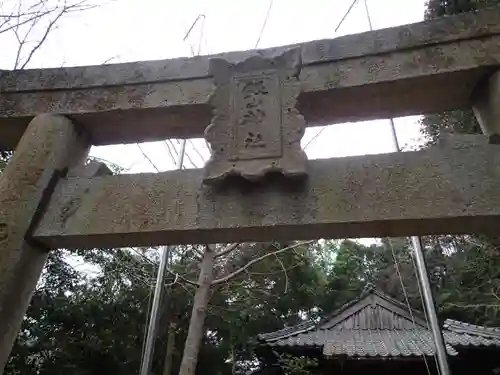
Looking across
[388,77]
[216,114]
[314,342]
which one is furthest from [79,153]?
[314,342]

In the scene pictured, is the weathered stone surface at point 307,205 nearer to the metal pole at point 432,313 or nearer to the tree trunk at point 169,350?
the metal pole at point 432,313

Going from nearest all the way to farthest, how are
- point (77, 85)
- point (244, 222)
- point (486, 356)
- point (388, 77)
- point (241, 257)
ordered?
point (244, 222), point (388, 77), point (77, 85), point (486, 356), point (241, 257)

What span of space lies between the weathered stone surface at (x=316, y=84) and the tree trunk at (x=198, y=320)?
327cm

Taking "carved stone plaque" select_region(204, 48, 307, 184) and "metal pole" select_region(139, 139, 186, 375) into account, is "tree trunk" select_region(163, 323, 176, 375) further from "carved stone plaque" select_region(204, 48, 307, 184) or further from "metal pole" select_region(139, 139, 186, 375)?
"carved stone plaque" select_region(204, 48, 307, 184)

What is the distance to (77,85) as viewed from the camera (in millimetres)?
2764

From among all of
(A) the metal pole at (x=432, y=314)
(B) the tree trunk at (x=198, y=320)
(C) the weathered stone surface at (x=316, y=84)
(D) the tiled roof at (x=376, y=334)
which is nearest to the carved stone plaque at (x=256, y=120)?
(C) the weathered stone surface at (x=316, y=84)

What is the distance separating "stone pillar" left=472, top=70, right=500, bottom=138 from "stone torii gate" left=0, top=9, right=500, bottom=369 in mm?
10

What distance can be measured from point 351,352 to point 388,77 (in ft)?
19.5

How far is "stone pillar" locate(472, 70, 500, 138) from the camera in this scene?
2176mm

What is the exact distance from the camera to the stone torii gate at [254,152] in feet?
6.66

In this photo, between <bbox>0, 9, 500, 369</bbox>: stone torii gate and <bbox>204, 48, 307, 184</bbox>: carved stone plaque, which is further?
<bbox>204, 48, 307, 184</bbox>: carved stone plaque

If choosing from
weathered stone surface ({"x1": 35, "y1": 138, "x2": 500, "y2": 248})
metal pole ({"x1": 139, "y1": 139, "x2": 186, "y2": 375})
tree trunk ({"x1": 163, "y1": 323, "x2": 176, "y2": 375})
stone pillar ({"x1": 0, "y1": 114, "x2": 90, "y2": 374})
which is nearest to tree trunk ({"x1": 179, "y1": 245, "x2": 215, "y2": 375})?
metal pole ({"x1": 139, "y1": 139, "x2": 186, "y2": 375})

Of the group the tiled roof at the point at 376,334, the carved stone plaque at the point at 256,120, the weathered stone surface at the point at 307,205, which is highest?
the tiled roof at the point at 376,334

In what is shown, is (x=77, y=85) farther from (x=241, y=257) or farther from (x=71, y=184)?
(x=241, y=257)
